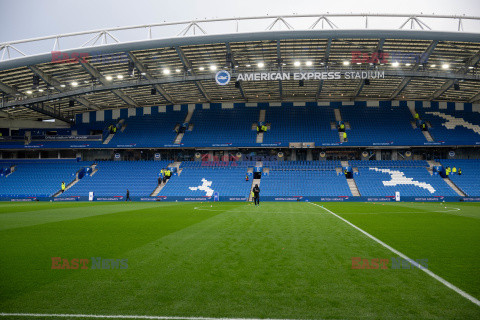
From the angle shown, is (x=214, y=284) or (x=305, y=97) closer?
(x=214, y=284)

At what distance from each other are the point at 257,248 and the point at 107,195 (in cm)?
3160

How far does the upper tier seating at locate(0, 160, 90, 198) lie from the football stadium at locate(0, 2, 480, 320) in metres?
0.27

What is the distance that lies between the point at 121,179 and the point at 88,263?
34309 mm

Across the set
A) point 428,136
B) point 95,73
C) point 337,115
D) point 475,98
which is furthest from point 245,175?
point 475,98

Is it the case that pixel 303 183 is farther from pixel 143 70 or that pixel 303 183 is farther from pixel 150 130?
pixel 150 130

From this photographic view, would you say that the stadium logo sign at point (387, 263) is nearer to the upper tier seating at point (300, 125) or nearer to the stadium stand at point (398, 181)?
the stadium stand at point (398, 181)

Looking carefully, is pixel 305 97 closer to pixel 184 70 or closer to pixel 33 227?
pixel 184 70

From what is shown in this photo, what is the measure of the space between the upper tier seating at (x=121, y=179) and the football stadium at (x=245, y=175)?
12.2 inches

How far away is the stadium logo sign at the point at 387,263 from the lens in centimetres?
570

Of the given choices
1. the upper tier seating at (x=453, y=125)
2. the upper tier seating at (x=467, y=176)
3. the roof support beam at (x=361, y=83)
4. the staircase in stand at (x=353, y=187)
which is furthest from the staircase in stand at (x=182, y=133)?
the upper tier seating at (x=467, y=176)

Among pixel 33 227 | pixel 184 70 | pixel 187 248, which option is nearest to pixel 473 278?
pixel 187 248

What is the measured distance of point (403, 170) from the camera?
121ft

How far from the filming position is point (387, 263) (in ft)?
19.6

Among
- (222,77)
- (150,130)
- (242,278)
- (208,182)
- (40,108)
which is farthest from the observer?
(150,130)
